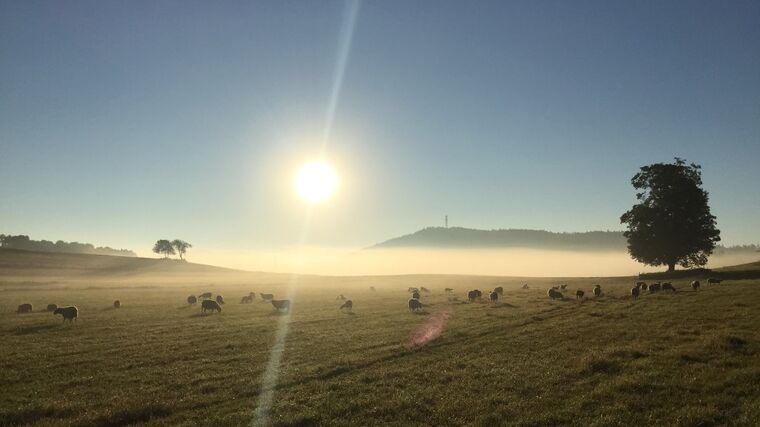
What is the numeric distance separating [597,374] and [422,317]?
18647 millimetres

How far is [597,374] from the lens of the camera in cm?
1681

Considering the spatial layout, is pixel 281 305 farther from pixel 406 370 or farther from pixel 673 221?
pixel 673 221

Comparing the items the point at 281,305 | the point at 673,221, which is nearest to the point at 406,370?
the point at 281,305

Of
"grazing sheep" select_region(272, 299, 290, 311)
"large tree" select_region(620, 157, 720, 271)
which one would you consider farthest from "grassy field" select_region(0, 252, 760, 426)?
"large tree" select_region(620, 157, 720, 271)

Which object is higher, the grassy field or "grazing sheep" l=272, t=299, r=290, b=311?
"grazing sheep" l=272, t=299, r=290, b=311

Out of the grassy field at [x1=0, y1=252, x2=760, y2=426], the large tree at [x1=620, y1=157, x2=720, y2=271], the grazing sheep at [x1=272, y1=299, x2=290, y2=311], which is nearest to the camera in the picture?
the grassy field at [x1=0, y1=252, x2=760, y2=426]

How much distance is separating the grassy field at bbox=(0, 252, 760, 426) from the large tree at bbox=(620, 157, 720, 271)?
3615 centimetres

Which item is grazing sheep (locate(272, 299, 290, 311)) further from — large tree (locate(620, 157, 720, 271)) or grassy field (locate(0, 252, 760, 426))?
large tree (locate(620, 157, 720, 271))

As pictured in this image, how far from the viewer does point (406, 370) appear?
1873cm

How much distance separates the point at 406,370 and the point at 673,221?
2546 inches

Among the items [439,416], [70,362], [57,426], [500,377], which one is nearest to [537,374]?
[500,377]

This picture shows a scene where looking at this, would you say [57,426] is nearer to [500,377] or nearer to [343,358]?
[343,358]

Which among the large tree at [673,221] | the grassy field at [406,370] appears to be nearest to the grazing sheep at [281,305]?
the grassy field at [406,370]

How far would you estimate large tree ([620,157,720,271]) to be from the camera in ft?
214
